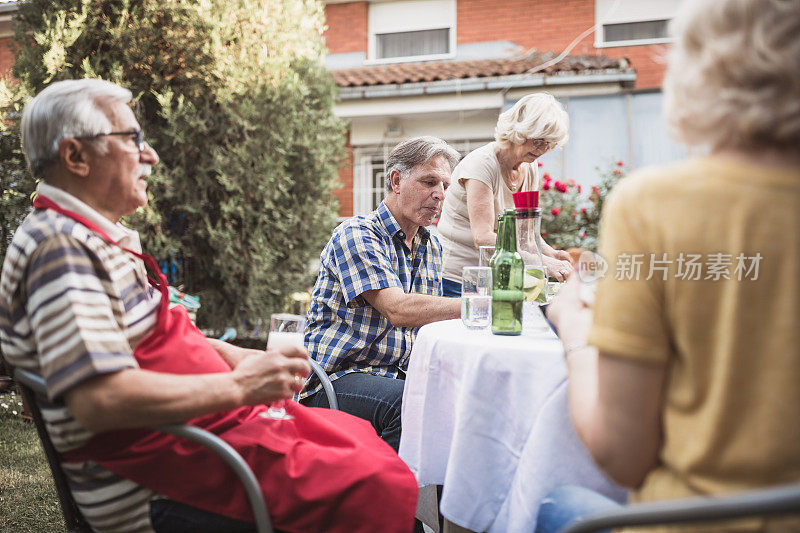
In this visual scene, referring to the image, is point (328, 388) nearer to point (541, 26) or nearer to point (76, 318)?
point (76, 318)

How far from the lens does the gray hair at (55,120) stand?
147cm

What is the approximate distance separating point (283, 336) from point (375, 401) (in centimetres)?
71

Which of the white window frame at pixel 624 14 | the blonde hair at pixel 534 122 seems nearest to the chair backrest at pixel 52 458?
the blonde hair at pixel 534 122

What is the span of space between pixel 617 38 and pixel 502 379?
11028 millimetres

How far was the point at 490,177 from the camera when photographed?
357cm

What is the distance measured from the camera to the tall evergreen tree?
6.04 metres

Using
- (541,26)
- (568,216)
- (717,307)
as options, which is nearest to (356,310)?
(717,307)

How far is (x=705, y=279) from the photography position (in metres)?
0.87

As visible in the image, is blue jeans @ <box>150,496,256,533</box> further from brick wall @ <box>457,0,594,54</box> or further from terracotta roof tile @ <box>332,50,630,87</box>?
brick wall @ <box>457,0,594,54</box>

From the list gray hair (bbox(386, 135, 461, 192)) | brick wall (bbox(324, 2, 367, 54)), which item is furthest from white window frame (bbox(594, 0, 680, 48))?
gray hair (bbox(386, 135, 461, 192))

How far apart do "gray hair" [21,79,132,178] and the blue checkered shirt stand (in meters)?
1.20

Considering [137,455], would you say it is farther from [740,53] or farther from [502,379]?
[740,53]

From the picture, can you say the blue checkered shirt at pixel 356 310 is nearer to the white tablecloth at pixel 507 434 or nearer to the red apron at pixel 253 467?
the white tablecloth at pixel 507 434

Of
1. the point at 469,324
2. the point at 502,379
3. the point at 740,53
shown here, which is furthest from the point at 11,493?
the point at 740,53
